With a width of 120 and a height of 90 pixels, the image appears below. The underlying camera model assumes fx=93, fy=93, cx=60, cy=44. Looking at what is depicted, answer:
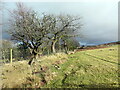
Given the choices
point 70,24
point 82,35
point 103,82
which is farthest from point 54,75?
point 82,35

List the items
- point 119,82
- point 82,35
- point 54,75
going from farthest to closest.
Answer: point 82,35 → point 54,75 → point 119,82

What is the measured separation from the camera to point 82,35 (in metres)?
18.0

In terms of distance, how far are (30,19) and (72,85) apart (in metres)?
7.47

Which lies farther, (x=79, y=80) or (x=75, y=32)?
(x=75, y=32)

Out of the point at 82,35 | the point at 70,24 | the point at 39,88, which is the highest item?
the point at 70,24

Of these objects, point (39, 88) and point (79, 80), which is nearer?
point (39, 88)

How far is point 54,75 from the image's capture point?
5.67m

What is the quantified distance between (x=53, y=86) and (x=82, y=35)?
14.8 meters

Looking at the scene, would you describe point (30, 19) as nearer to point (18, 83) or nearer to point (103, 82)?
point (18, 83)

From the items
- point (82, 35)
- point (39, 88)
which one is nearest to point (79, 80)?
point (39, 88)

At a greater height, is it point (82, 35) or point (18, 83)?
point (82, 35)

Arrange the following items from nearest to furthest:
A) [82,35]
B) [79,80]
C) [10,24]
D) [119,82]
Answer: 1. [119,82]
2. [79,80]
3. [10,24]
4. [82,35]

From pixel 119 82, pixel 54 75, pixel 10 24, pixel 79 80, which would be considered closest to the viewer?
pixel 119 82

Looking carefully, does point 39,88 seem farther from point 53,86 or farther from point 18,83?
point 18,83
